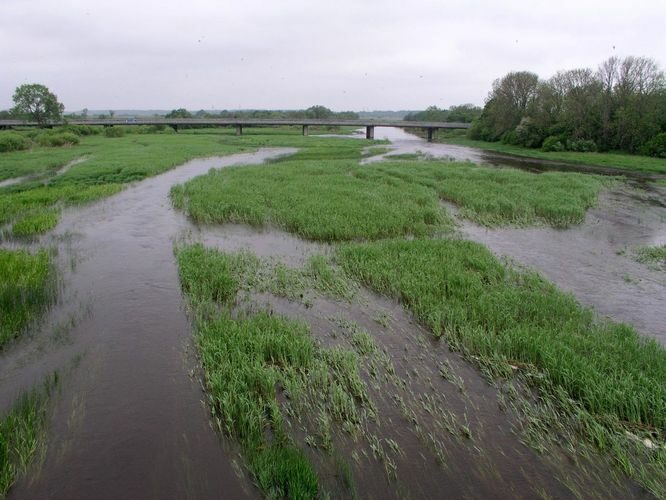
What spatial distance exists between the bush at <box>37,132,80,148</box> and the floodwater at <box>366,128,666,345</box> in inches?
2307

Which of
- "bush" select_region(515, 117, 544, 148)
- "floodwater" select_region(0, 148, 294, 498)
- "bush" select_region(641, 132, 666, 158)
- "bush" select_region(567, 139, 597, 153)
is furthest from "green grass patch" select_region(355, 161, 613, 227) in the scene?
"bush" select_region(515, 117, 544, 148)

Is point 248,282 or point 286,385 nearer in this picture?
point 286,385

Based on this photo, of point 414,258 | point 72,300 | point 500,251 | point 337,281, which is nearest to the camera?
point 72,300

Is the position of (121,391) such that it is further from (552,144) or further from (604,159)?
(552,144)

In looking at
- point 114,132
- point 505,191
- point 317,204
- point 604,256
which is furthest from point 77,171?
point 114,132

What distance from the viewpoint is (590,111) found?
62719 mm

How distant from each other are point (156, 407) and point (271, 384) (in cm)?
237

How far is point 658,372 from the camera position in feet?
29.3

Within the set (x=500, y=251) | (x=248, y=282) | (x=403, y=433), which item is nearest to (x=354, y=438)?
(x=403, y=433)

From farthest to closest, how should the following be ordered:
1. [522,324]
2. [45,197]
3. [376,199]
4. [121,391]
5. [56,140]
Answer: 1. [56,140]
2. [45,197]
3. [376,199]
4. [522,324]
5. [121,391]

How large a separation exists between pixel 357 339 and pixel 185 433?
4.67 metres

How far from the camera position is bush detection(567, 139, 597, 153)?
6119 centimetres

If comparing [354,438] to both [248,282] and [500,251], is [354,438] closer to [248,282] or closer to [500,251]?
[248,282]

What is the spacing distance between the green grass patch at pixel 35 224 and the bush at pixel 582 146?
216ft
